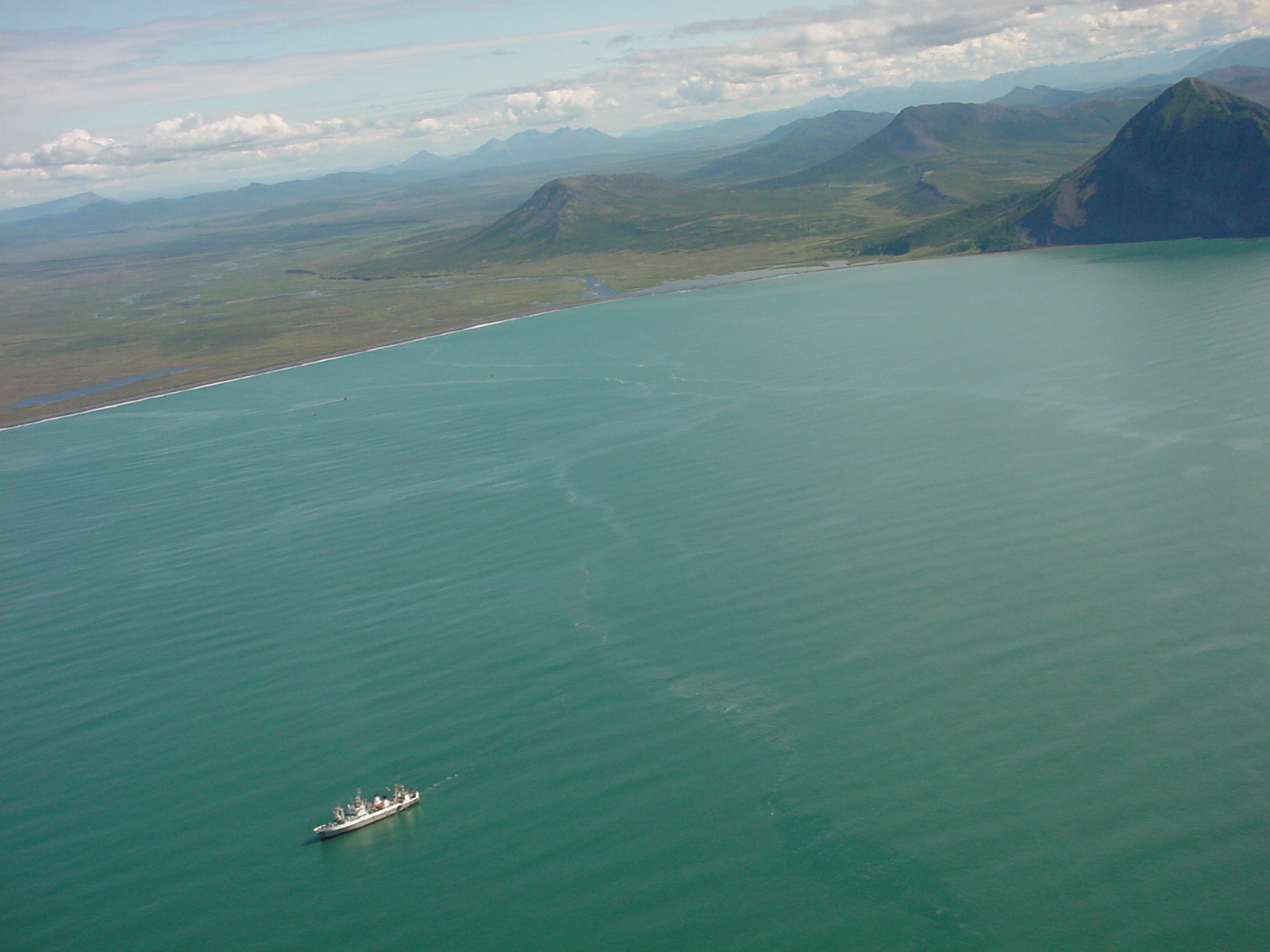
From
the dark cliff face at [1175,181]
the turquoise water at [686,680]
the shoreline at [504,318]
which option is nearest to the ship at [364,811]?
the turquoise water at [686,680]

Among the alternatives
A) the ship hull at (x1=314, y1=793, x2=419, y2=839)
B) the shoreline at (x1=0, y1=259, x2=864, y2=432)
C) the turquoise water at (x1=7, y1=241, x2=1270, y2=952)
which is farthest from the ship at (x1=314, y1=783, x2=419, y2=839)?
the shoreline at (x1=0, y1=259, x2=864, y2=432)

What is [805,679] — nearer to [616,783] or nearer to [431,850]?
[616,783]

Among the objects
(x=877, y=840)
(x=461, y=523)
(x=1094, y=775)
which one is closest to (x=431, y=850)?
(x=877, y=840)

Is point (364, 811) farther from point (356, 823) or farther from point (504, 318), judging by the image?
point (504, 318)

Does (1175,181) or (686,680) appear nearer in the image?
(686,680)

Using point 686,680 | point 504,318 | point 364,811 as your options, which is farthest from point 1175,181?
point 364,811

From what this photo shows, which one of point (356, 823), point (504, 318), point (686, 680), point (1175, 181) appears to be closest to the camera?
point (356, 823)

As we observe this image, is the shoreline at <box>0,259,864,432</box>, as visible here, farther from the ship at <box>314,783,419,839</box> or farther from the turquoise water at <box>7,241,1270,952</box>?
the ship at <box>314,783,419,839</box>
